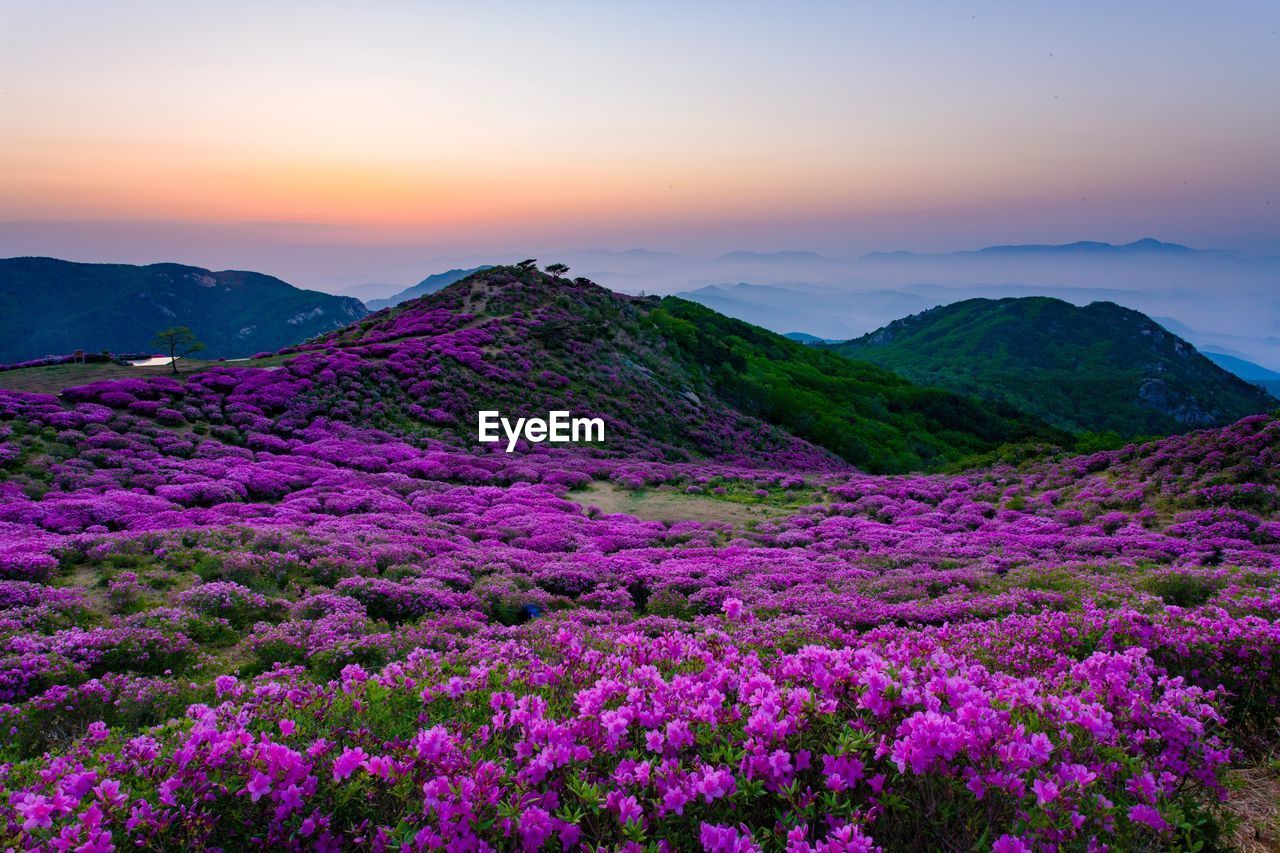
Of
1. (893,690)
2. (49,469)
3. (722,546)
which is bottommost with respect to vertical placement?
(722,546)

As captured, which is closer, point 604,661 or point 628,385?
point 604,661

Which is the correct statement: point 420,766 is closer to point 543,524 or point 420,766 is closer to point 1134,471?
point 543,524

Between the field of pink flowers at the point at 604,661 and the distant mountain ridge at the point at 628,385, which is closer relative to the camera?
the field of pink flowers at the point at 604,661

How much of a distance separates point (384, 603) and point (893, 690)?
34.2ft

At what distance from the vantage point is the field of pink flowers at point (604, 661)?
3.65 metres

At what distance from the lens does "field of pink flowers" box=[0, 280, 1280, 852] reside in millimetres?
3650

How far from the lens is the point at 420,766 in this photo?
3941 mm

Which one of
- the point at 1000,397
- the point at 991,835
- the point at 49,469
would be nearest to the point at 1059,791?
the point at 991,835

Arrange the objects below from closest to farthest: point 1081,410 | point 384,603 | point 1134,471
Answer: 1. point 384,603
2. point 1134,471
3. point 1081,410

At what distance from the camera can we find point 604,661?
5.96 m

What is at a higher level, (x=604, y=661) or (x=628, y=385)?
(x=628, y=385)

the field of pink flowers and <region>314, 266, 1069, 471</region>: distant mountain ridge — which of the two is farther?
<region>314, 266, 1069, 471</region>: distant mountain ridge

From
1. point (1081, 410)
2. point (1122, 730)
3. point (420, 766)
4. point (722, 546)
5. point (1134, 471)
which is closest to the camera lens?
point (420, 766)

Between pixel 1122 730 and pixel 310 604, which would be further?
pixel 310 604
